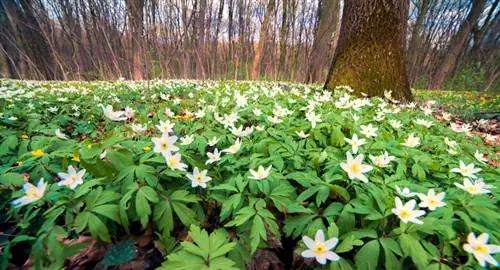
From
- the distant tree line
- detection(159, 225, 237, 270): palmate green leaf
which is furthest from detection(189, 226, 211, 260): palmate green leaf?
the distant tree line

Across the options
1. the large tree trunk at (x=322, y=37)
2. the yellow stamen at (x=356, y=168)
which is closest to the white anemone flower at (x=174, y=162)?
the yellow stamen at (x=356, y=168)

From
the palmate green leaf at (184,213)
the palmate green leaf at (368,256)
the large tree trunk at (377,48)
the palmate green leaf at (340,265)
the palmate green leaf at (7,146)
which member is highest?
the large tree trunk at (377,48)

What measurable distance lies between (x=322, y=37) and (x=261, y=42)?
290cm

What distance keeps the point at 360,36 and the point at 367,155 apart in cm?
341

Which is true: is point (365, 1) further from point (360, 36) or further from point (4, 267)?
point (4, 267)

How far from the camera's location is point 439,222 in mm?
1039

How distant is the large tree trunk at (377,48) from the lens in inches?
166

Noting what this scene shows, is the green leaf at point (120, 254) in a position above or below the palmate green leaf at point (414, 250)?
below

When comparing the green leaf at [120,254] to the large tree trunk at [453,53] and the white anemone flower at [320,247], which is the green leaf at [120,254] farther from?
the large tree trunk at [453,53]

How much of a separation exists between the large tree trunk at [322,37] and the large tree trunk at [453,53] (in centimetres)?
787

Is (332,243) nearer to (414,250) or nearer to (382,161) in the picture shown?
(414,250)

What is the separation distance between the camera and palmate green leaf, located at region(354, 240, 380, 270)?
36.8 inches

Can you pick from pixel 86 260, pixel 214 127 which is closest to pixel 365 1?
pixel 214 127

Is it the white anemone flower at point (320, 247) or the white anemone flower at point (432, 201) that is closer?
the white anemone flower at point (320, 247)
